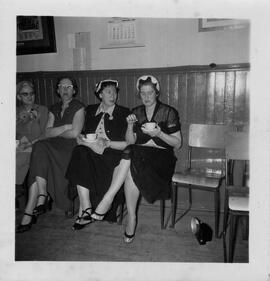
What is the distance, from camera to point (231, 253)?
66.8 inches

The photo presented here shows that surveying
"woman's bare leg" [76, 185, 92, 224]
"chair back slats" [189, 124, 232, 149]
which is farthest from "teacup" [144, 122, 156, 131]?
"woman's bare leg" [76, 185, 92, 224]

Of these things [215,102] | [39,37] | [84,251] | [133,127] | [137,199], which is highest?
[39,37]

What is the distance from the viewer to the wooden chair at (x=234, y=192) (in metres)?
1.65

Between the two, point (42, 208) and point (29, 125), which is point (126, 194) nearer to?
point (42, 208)

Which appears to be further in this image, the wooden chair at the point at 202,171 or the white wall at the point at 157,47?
the white wall at the point at 157,47

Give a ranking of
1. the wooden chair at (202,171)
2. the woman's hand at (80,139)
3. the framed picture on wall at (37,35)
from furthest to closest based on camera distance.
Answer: the framed picture on wall at (37,35)
the woman's hand at (80,139)
the wooden chair at (202,171)

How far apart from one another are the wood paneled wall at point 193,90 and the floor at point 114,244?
2.07 ft

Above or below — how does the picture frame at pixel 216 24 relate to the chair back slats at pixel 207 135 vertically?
above

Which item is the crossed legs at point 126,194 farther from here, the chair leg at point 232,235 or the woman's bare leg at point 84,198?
the chair leg at point 232,235

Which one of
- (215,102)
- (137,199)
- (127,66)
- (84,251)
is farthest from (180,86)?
(84,251)

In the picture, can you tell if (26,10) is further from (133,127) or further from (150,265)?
(150,265)

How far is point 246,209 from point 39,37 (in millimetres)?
2051

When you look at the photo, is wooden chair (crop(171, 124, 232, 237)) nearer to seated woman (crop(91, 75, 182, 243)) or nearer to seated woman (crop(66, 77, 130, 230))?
seated woman (crop(91, 75, 182, 243))

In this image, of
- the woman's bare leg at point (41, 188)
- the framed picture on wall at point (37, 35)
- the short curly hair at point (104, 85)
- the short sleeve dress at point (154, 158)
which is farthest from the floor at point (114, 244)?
the framed picture on wall at point (37, 35)
